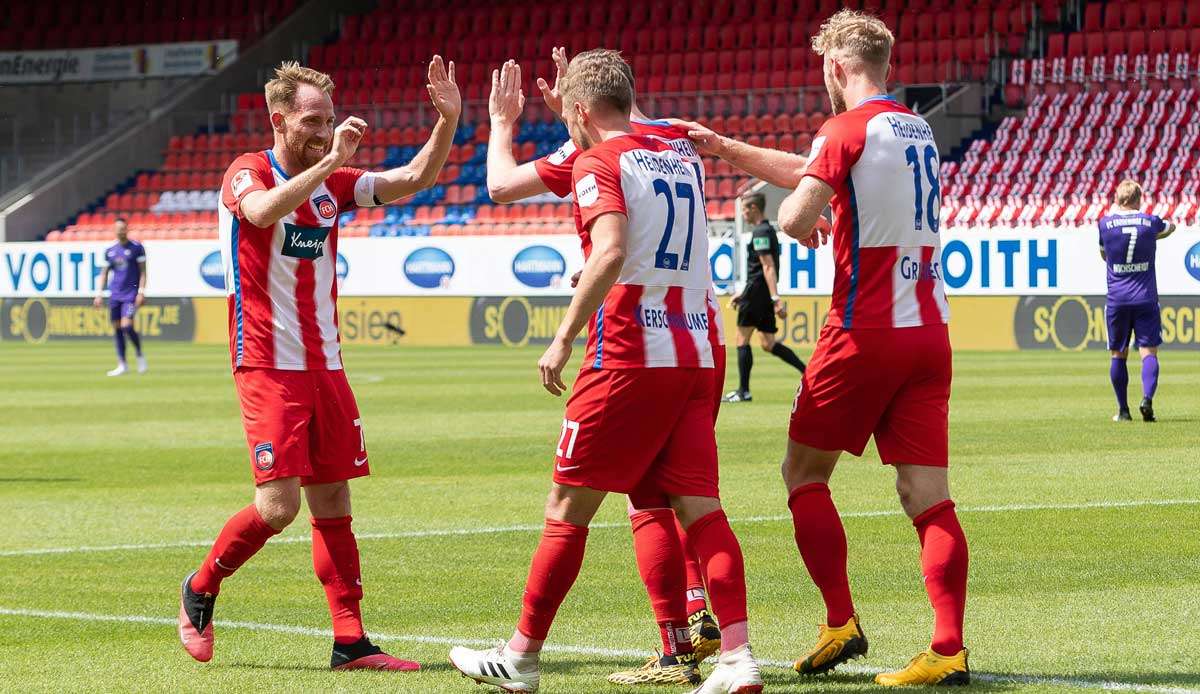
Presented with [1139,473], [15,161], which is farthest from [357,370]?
[15,161]

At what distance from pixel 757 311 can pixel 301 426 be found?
1216 cm

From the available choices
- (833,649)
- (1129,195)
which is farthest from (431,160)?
(1129,195)

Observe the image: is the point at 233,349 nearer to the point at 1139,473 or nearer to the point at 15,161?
the point at 1139,473

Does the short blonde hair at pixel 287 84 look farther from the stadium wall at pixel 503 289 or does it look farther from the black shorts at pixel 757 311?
the stadium wall at pixel 503 289

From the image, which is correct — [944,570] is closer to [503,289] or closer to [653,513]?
[653,513]

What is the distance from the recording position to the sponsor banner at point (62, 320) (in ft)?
116

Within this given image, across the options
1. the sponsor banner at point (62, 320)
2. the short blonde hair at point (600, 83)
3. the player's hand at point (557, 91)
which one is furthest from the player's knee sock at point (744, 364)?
the sponsor banner at point (62, 320)

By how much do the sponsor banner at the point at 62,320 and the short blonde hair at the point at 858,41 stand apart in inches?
1200

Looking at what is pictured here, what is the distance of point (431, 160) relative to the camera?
6609mm

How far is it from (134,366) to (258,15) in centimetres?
2086

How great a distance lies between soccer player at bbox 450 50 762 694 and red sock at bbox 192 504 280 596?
94 centimetres

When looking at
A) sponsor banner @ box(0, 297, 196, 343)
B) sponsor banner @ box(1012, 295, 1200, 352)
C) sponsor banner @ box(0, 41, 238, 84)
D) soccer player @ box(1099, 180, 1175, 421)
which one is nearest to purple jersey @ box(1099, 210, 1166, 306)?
soccer player @ box(1099, 180, 1175, 421)

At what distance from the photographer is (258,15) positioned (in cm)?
4512

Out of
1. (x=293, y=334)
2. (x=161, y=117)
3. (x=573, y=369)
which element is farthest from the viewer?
(x=161, y=117)
